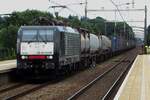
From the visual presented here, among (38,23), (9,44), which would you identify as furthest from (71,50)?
(9,44)

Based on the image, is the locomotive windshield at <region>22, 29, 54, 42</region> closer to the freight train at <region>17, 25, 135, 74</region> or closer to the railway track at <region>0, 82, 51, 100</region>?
the freight train at <region>17, 25, 135, 74</region>

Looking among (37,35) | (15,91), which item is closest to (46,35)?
(37,35)

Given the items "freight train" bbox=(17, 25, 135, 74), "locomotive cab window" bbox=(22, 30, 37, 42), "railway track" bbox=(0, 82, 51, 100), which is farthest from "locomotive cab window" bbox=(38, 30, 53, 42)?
"railway track" bbox=(0, 82, 51, 100)

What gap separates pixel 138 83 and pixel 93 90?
3.69 metres

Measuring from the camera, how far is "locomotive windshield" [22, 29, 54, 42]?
81.7 ft

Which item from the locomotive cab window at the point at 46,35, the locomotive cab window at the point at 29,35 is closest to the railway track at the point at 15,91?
the locomotive cab window at the point at 29,35

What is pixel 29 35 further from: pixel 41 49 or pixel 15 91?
pixel 15 91

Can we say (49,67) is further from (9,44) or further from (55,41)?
(9,44)

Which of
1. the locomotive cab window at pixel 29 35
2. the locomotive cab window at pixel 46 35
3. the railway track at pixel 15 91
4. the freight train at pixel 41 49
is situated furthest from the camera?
the locomotive cab window at pixel 29 35

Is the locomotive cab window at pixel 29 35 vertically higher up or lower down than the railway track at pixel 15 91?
higher up

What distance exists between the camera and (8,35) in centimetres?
8138

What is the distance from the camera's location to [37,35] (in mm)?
25047

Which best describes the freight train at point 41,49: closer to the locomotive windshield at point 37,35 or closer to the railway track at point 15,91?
the locomotive windshield at point 37,35

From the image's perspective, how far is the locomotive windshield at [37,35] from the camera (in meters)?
24.9
